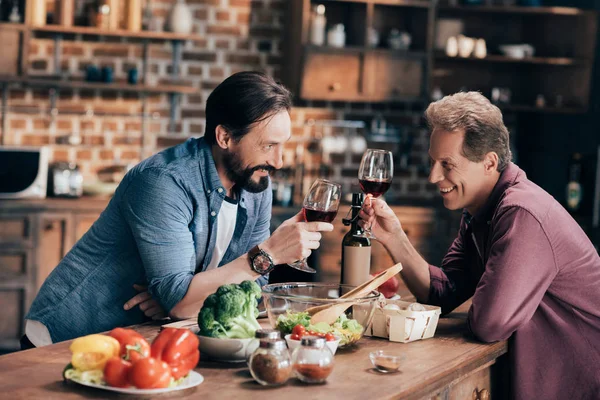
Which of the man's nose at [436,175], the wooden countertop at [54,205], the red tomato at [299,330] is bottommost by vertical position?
the wooden countertop at [54,205]

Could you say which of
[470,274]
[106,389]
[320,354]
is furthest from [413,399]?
[470,274]

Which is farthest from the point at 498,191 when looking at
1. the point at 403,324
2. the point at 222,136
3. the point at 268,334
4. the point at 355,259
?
the point at 268,334

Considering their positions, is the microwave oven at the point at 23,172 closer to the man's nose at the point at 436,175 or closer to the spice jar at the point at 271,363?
the man's nose at the point at 436,175

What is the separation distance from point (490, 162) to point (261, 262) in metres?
0.73

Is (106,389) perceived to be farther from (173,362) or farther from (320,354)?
(320,354)

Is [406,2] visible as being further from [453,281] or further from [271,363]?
[271,363]

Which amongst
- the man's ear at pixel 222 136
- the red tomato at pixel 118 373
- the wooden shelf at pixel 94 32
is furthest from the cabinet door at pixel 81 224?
the red tomato at pixel 118 373

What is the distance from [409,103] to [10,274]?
279 cm

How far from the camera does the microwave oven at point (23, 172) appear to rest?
15.8 ft

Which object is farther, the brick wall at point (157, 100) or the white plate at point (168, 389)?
the brick wall at point (157, 100)

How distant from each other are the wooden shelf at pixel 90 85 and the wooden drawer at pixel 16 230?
86cm

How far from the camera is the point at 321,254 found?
508 centimetres

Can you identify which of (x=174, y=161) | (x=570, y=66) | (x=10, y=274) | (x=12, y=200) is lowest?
(x=10, y=274)

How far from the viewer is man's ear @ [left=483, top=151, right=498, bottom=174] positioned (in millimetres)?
2424
